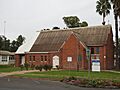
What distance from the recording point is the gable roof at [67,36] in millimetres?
→ 55491

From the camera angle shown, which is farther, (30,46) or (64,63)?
(30,46)

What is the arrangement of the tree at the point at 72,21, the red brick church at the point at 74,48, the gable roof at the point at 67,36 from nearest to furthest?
the red brick church at the point at 74,48
the gable roof at the point at 67,36
the tree at the point at 72,21

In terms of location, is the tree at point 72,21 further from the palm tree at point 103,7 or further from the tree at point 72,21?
the palm tree at point 103,7

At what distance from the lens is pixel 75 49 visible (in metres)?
54.2

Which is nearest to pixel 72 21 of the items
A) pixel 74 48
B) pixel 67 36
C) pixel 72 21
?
pixel 72 21

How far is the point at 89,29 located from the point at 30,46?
1490 centimetres

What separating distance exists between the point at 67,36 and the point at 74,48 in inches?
260

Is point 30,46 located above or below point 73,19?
below

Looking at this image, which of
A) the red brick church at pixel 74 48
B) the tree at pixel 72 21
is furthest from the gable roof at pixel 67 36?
the tree at pixel 72 21

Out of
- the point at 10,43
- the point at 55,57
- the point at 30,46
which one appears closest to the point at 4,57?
the point at 30,46

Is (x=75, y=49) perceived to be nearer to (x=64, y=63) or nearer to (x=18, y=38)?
(x=64, y=63)

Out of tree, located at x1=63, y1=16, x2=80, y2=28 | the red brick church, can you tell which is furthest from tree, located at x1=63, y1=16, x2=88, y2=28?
the red brick church

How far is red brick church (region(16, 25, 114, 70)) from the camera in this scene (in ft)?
177

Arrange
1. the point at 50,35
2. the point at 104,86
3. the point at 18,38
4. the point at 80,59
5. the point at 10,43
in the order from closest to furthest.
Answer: the point at 104,86 < the point at 80,59 < the point at 50,35 < the point at 10,43 < the point at 18,38
